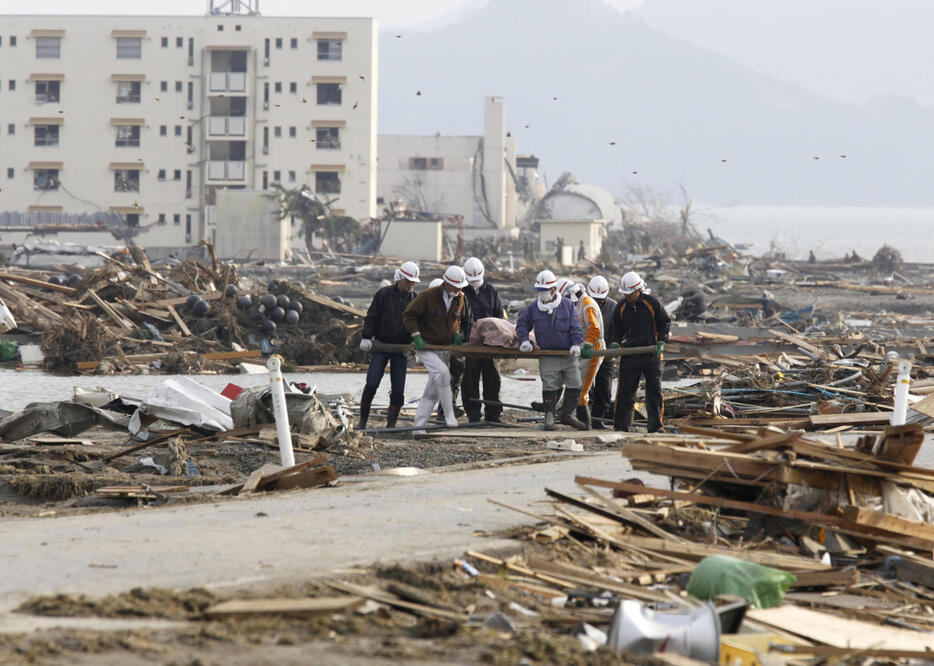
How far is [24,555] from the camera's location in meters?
7.28

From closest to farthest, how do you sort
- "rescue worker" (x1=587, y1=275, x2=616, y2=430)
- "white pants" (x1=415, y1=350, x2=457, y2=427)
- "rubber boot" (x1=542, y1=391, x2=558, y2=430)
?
"white pants" (x1=415, y1=350, x2=457, y2=427) < "rubber boot" (x1=542, y1=391, x2=558, y2=430) < "rescue worker" (x1=587, y1=275, x2=616, y2=430)

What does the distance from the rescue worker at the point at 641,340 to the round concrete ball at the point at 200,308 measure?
1253 centimetres

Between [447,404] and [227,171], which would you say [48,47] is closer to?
[227,171]

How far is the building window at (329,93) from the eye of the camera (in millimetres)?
72625

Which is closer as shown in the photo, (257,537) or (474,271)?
(257,537)

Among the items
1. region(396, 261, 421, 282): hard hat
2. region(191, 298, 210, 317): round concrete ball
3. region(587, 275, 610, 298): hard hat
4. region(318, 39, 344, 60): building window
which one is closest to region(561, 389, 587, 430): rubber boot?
region(587, 275, 610, 298): hard hat

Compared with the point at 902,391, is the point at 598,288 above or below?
above

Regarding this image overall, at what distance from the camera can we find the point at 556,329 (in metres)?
14.3

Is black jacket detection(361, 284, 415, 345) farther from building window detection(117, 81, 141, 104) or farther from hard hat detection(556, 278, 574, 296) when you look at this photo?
building window detection(117, 81, 141, 104)

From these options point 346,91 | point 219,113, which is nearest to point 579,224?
point 346,91

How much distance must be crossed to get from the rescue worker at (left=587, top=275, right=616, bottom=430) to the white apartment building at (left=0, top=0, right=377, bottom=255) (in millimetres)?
57529

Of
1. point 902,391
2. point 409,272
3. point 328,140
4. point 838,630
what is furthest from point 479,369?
point 328,140

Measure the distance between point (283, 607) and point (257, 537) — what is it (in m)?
1.89

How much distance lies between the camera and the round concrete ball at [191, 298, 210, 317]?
82.2 ft
